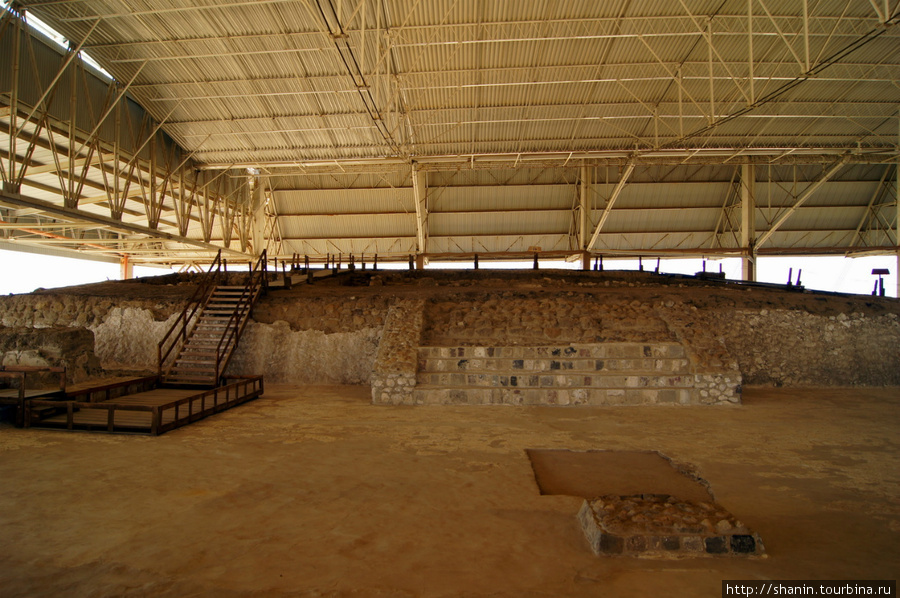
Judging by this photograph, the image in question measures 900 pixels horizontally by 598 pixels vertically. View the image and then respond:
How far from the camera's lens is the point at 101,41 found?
16.4 metres

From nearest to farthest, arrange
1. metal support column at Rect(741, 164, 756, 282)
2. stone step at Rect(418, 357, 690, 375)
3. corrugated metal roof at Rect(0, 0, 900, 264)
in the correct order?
stone step at Rect(418, 357, 690, 375) < corrugated metal roof at Rect(0, 0, 900, 264) < metal support column at Rect(741, 164, 756, 282)

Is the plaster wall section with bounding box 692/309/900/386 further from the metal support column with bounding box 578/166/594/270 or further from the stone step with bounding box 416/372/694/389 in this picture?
the metal support column with bounding box 578/166/594/270

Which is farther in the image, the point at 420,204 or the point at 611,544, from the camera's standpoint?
the point at 420,204

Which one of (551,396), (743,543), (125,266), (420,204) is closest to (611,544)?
(743,543)

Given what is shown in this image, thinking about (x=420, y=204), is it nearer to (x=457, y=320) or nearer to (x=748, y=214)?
(x=457, y=320)

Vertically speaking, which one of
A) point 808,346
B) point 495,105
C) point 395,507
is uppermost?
point 495,105

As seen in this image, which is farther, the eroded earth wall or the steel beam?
the steel beam

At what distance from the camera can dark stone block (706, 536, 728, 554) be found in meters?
3.83

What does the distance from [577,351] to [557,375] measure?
94 cm

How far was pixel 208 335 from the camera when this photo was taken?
1168 cm

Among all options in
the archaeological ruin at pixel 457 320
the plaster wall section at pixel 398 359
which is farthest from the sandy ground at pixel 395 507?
the plaster wall section at pixel 398 359

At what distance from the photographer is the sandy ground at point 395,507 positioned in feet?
11.7

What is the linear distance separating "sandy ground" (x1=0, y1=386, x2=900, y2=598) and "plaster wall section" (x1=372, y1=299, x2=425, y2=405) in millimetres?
1256

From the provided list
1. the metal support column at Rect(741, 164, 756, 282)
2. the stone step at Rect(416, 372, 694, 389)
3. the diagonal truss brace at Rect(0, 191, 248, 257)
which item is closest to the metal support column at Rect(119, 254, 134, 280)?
the diagonal truss brace at Rect(0, 191, 248, 257)
